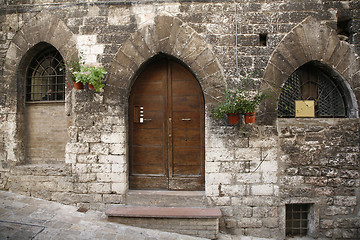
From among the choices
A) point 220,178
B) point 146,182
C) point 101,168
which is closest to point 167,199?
point 146,182

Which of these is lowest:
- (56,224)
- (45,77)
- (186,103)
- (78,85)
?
(56,224)

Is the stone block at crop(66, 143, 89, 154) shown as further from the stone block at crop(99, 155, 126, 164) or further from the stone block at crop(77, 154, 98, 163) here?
the stone block at crop(99, 155, 126, 164)

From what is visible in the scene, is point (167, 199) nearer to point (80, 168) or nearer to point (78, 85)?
point (80, 168)

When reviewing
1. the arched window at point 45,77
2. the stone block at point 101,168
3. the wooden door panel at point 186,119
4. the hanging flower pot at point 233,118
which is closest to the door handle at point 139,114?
the wooden door panel at point 186,119

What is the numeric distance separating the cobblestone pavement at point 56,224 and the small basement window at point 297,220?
1895mm

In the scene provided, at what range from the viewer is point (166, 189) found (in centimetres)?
405

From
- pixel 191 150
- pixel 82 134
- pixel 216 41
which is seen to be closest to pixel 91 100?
pixel 82 134

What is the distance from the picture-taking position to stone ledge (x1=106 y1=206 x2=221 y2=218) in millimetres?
3457

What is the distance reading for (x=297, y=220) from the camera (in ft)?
12.8

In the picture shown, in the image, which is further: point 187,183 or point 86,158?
point 187,183

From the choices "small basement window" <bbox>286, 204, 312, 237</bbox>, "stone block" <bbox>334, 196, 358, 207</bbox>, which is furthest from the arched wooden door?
"stone block" <bbox>334, 196, 358, 207</bbox>

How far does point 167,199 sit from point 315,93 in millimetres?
3454

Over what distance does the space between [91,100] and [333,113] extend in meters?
4.62

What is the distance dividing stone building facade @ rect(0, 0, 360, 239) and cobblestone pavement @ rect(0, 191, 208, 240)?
0.26m
